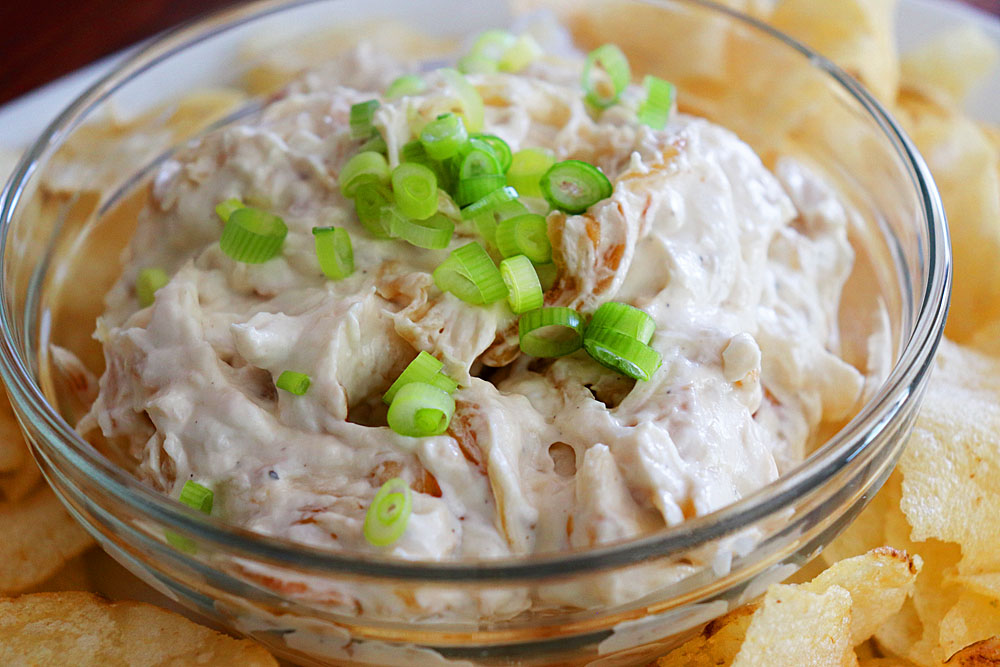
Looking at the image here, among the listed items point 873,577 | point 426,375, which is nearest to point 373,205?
point 426,375

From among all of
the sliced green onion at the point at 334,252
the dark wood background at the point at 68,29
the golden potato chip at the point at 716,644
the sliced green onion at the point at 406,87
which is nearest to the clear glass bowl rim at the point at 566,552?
the golden potato chip at the point at 716,644

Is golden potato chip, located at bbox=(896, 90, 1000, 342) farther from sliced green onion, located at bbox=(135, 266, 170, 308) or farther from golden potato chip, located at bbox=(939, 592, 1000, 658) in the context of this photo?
sliced green onion, located at bbox=(135, 266, 170, 308)

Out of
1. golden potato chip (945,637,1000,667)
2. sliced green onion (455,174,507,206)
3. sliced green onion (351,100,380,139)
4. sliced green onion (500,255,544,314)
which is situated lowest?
golden potato chip (945,637,1000,667)

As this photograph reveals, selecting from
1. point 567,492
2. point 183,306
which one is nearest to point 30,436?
point 183,306

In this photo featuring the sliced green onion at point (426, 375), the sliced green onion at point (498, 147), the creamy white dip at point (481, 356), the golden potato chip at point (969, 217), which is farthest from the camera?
the golden potato chip at point (969, 217)

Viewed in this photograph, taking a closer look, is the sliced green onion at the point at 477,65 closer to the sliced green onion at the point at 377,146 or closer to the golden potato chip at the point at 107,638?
the sliced green onion at the point at 377,146

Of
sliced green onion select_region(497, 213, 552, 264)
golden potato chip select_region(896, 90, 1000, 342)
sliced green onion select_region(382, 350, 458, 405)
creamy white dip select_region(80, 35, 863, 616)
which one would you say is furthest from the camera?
golden potato chip select_region(896, 90, 1000, 342)

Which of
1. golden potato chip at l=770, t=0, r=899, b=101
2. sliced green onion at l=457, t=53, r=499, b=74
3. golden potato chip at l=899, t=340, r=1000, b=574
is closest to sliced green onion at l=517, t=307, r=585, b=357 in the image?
golden potato chip at l=899, t=340, r=1000, b=574

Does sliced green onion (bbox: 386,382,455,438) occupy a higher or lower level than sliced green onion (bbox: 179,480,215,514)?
higher
